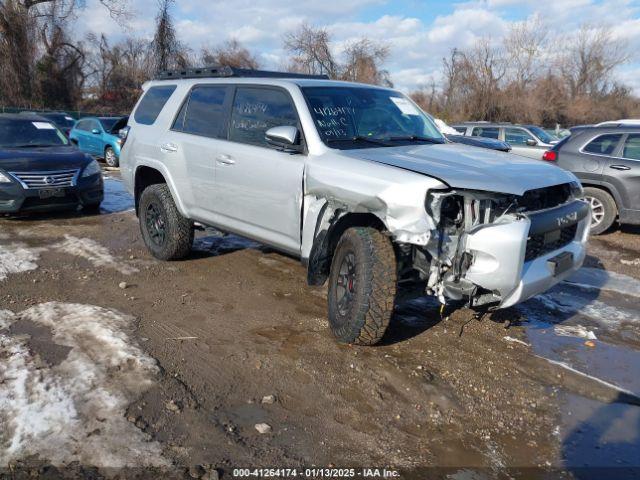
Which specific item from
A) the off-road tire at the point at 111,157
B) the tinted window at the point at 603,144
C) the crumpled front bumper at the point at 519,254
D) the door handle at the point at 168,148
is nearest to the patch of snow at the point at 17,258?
the door handle at the point at 168,148

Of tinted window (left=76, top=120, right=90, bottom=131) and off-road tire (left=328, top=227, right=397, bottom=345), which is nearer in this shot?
off-road tire (left=328, top=227, right=397, bottom=345)

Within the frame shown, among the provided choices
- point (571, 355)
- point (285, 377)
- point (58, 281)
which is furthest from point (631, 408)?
point (58, 281)

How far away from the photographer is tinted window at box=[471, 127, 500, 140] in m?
14.3

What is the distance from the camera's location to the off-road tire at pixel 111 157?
1497 centimetres

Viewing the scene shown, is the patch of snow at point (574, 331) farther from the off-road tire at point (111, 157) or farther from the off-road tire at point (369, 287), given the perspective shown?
the off-road tire at point (111, 157)

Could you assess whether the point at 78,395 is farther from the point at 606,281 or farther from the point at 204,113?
the point at 606,281

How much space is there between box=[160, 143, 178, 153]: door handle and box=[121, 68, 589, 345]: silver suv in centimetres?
2

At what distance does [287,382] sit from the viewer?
354 cm

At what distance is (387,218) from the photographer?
3584 millimetres

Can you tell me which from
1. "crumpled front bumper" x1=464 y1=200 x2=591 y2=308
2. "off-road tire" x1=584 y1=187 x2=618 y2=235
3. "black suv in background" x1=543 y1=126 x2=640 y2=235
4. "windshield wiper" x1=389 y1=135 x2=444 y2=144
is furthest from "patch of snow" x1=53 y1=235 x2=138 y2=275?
"off-road tire" x1=584 y1=187 x2=618 y2=235

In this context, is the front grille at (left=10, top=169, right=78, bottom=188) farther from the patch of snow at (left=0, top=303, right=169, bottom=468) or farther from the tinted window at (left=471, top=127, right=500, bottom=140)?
the tinted window at (left=471, top=127, right=500, bottom=140)

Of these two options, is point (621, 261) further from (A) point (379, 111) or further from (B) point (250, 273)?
(B) point (250, 273)

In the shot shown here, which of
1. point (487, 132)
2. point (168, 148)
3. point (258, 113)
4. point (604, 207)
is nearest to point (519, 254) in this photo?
point (258, 113)

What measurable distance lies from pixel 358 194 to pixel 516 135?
1183 cm
